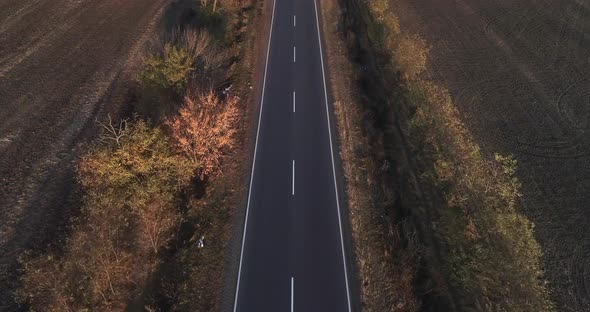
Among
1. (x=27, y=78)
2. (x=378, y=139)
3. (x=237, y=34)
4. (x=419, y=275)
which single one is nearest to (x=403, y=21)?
(x=237, y=34)

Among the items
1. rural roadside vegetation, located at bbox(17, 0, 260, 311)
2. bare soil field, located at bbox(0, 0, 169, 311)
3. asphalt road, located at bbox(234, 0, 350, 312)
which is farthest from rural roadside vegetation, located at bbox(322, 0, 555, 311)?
bare soil field, located at bbox(0, 0, 169, 311)

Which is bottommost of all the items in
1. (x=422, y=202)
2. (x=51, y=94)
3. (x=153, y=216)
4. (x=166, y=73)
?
(x=422, y=202)

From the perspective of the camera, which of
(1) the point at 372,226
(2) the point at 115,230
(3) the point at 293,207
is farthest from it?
(3) the point at 293,207

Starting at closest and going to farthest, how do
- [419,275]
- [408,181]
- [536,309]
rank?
1. [536,309]
2. [419,275]
3. [408,181]

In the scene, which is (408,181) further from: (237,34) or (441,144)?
(237,34)

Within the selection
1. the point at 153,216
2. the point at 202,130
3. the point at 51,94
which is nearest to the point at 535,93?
the point at 202,130

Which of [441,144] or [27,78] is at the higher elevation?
[27,78]

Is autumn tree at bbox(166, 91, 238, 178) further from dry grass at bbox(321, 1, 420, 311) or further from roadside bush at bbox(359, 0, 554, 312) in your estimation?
roadside bush at bbox(359, 0, 554, 312)

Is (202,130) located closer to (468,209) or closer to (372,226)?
(372,226)
